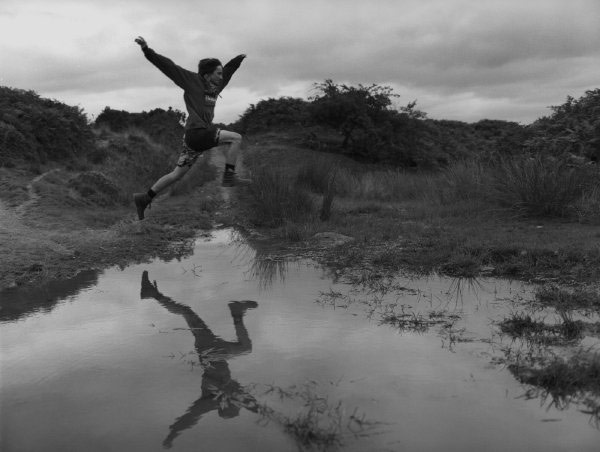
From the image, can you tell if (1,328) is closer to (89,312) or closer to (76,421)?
(89,312)

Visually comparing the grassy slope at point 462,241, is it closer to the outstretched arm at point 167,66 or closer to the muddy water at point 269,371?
the muddy water at point 269,371

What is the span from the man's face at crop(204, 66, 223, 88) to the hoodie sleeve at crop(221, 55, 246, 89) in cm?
23

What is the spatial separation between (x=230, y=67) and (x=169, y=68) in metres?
0.84

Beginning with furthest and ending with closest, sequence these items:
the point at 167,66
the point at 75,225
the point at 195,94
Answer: the point at 75,225 → the point at 195,94 → the point at 167,66

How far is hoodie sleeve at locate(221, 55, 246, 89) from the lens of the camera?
670 centimetres

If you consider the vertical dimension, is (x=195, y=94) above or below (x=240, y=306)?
above

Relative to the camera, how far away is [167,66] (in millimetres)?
6133

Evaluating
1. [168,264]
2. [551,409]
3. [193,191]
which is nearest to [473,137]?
[193,191]

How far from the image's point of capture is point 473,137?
3741 centimetres

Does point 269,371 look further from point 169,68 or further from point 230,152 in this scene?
point 169,68

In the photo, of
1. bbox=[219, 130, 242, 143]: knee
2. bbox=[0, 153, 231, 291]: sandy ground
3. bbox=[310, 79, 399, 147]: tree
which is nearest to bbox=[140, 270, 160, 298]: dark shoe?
bbox=[0, 153, 231, 291]: sandy ground

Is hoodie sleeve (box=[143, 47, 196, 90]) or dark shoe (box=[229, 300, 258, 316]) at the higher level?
hoodie sleeve (box=[143, 47, 196, 90])

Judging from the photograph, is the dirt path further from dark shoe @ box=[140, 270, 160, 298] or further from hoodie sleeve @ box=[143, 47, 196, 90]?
hoodie sleeve @ box=[143, 47, 196, 90]

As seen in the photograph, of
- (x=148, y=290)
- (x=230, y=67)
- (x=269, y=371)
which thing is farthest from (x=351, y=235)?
(x=269, y=371)
